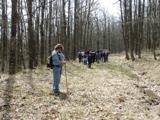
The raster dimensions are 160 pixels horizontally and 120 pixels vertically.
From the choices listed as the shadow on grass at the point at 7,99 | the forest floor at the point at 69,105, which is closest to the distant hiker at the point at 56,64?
the forest floor at the point at 69,105

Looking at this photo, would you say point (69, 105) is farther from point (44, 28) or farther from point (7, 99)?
point (44, 28)

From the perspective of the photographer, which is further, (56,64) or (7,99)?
(56,64)

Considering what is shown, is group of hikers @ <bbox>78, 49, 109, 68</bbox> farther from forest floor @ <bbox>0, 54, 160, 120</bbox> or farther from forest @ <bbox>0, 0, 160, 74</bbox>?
forest floor @ <bbox>0, 54, 160, 120</bbox>

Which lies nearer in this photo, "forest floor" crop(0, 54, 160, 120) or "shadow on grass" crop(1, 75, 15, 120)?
"shadow on grass" crop(1, 75, 15, 120)

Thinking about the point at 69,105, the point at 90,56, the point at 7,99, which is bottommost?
the point at 69,105

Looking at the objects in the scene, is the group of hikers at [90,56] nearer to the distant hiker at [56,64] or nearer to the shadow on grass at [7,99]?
the shadow on grass at [7,99]

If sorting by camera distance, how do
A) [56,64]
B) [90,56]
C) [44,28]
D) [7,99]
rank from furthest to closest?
[44,28] < [90,56] < [56,64] < [7,99]

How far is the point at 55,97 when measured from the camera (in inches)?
322

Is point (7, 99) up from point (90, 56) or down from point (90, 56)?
down

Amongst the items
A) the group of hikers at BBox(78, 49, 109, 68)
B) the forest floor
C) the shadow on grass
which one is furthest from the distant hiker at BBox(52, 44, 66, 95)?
the group of hikers at BBox(78, 49, 109, 68)

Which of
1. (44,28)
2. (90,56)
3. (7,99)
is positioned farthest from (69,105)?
(44,28)

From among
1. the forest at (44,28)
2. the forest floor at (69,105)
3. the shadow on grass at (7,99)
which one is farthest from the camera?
the forest at (44,28)

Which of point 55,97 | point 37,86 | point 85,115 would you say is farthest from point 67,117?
point 37,86

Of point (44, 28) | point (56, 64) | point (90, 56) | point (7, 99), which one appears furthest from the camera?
point (44, 28)
